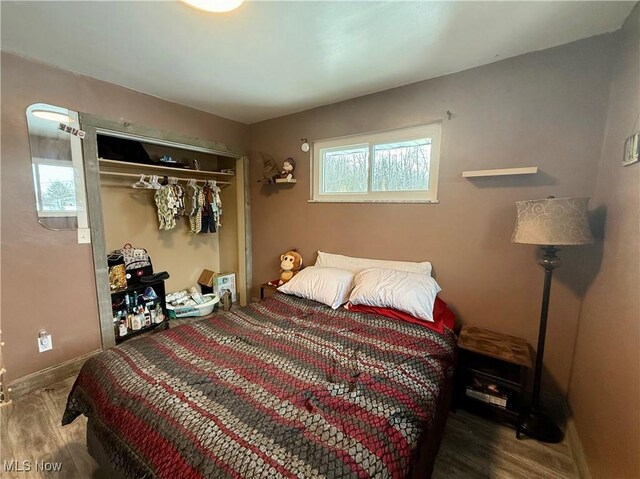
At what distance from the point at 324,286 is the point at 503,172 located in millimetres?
1536

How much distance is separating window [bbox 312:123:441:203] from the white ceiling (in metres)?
0.46

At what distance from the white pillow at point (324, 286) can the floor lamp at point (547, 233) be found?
1.22 meters

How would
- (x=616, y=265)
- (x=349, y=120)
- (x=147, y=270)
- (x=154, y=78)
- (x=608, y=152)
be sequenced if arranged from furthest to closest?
1. (x=147, y=270)
2. (x=349, y=120)
3. (x=154, y=78)
4. (x=608, y=152)
5. (x=616, y=265)

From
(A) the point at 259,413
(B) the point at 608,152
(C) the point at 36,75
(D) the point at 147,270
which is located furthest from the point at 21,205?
(B) the point at 608,152

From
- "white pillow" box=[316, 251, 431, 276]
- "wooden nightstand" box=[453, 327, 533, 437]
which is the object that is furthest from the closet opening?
"wooden nightstand" box=[453, 327, 533, 437]

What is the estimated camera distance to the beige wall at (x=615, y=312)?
1.07 metres

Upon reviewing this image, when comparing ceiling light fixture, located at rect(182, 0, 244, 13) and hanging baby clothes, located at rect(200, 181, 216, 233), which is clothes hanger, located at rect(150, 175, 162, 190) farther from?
ceiling light fixture, located at rect(182, 0, 244, 13)

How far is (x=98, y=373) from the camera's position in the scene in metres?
1.32

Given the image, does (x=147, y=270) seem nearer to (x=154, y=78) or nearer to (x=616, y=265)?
(x=154, y=78)

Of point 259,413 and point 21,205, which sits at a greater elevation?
point 21,205

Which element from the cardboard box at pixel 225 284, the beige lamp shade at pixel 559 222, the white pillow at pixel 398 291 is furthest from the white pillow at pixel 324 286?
the cardboard box at pixel 225 284

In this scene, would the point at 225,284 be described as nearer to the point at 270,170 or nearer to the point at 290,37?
the point at 270,170

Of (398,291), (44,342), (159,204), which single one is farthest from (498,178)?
(44,342)

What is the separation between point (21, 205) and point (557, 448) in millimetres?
3825
